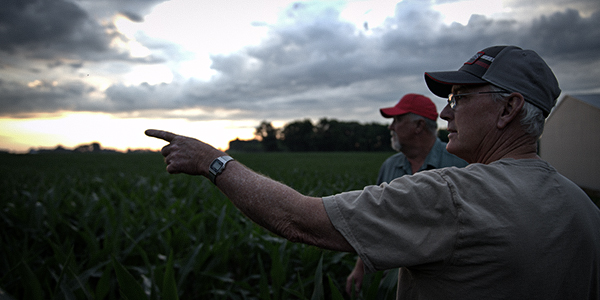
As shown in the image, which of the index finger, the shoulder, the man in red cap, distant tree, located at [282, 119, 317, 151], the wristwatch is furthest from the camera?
distant tree, located at [282, 119, 317, 151]

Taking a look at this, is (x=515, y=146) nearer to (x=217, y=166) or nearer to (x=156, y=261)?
(x=217, y=166)

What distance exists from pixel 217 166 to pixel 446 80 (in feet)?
2.98

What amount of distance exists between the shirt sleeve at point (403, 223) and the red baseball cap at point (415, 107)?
213cm

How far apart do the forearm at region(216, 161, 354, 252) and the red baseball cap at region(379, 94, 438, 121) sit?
2.20m

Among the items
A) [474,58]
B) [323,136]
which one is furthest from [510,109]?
[323,136]

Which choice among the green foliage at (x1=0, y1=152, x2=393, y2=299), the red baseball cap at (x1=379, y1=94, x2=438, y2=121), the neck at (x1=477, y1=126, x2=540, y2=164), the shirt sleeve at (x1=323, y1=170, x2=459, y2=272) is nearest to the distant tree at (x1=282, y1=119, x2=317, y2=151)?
the green foliage at (x1=0, y1=152, x2=393, y2=299)

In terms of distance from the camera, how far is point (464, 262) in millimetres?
923

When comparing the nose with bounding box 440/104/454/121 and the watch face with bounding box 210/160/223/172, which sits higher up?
the nose with bounding box 440/104/454/121

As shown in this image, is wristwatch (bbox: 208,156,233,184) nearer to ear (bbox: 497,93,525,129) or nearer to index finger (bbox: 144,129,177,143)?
index finger (bbox: 144,129,177,143)

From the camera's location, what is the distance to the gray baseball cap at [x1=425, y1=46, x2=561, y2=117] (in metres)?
1.11

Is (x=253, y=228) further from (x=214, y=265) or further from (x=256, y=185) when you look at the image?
(x=256, y=185)

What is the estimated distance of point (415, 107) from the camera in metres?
2.96

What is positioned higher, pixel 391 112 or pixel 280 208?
pixel 391 112

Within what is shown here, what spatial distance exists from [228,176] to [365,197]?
463mm
